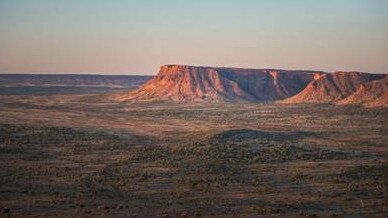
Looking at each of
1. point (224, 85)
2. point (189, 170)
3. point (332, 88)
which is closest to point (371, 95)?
point (332, 88)

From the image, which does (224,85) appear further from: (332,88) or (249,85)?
(332,88)

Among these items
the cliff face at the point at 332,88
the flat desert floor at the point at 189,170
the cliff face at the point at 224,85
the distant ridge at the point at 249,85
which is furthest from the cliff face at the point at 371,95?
the flat desert floor at the point at 189,170

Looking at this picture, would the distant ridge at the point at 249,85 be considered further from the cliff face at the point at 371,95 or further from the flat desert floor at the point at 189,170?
the flat desert floor at the point at 189,170

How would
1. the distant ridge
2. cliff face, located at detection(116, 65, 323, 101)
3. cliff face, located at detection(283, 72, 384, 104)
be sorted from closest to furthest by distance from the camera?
cliff face, located at detection(283, 72, 384, 104)
the distant ridge
cliff face, located at detection(116, 65, 323, 101)

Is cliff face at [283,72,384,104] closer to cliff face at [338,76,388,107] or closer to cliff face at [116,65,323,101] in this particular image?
cliff face at [338,76,388,107]

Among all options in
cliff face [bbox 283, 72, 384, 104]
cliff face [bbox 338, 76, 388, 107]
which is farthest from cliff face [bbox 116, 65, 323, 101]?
cliff face [bbox 338, 76, 388, 107]
